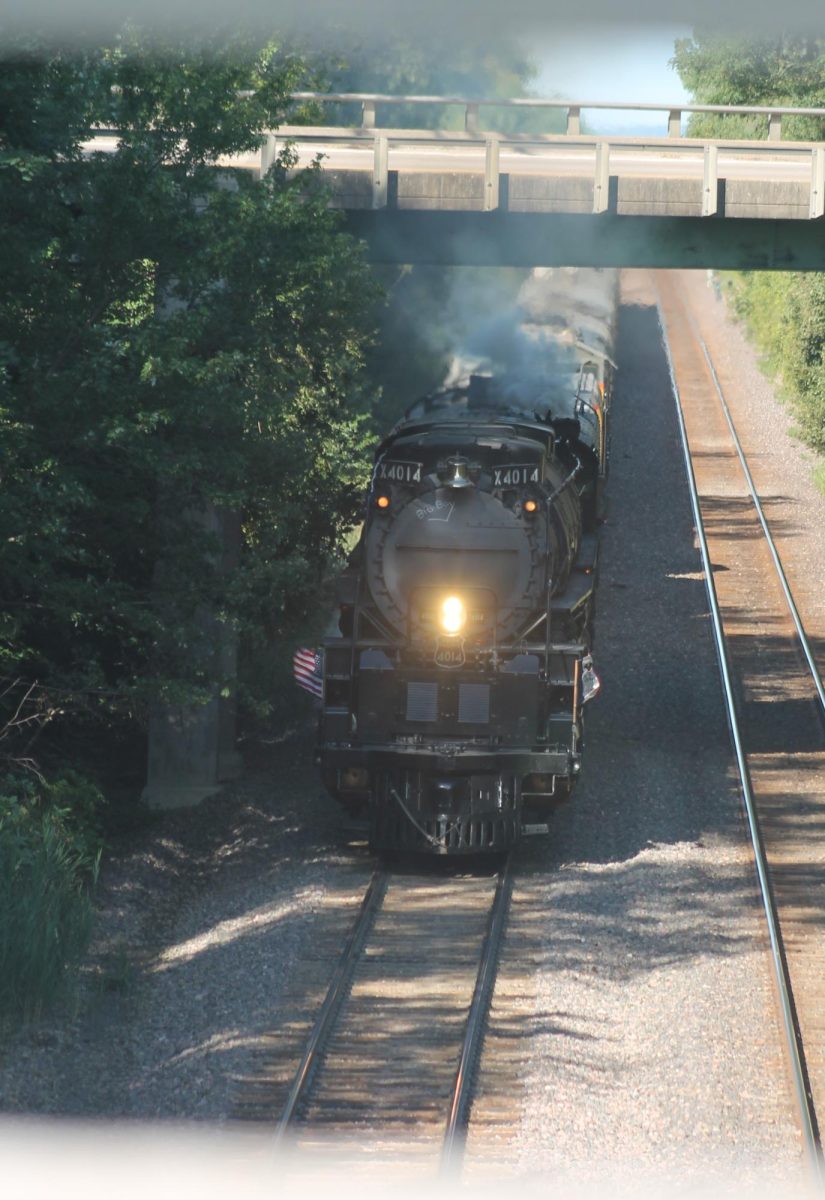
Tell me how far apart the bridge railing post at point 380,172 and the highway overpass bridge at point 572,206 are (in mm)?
18

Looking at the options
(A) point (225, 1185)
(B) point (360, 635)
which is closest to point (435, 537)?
(B) point (360, 635)

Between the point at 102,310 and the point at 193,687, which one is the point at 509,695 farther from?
the point at 102,310

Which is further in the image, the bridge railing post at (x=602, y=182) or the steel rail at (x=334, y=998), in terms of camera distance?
the bridge railing post at (x=602, y=182)

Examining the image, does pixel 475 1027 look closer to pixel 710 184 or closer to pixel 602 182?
pixel 602 182

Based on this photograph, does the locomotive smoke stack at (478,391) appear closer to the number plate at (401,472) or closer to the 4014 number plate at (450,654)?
the number plate at (401,472)

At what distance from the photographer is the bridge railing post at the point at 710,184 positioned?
1750 cm

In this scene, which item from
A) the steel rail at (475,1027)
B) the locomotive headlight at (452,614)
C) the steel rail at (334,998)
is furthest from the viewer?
the locomotive headlight at (452,614)

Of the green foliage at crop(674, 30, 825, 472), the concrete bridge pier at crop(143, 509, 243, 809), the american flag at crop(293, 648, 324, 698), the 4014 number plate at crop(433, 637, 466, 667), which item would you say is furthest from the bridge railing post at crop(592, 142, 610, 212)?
the green foliage at crop(674, 30, 825, 472)

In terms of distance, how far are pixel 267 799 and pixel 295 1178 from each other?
9663mm

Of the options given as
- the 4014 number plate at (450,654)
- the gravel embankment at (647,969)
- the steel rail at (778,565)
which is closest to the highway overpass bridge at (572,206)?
the 4014 number plate at (450,654)

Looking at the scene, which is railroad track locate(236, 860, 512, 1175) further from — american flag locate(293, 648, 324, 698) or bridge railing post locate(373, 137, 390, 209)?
bridge railing post locate(373, 137, 390, 209)

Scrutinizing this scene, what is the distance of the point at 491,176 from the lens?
17.4 meters

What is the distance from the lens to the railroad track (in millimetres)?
8664

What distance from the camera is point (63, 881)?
38.3 ft
